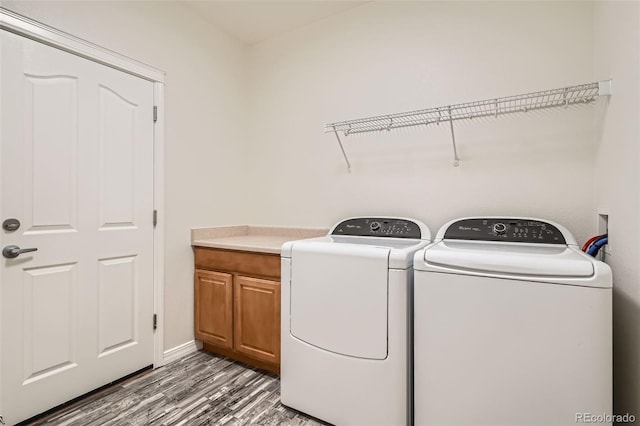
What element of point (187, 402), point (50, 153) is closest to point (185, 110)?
point (50, 153)

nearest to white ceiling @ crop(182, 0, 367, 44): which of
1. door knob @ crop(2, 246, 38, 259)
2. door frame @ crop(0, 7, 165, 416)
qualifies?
door frame @ crop(0, 7, 165, 416)

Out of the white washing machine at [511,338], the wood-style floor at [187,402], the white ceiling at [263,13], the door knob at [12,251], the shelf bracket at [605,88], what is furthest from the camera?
the white ceiling at [263,13]

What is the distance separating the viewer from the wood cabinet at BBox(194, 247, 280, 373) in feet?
6.36

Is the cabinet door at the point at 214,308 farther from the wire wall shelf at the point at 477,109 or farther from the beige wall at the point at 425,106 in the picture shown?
the wire wall shelf at the point at 477,109

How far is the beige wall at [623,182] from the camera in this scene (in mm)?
1046

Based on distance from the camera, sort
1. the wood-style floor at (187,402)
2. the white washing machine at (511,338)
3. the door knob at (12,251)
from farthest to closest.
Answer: the wood-style floor at (187,402) < the door knob at (12,251) < the white washing machine at (511,338)

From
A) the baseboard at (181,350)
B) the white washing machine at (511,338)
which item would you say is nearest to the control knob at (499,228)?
the white washing machine at (511,338)

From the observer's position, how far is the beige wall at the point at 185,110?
1884mm

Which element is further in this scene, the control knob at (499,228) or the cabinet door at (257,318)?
the cabinet door at (257,318)

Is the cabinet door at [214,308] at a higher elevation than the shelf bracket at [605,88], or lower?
lower

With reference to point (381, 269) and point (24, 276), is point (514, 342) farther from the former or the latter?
point (24, 276)

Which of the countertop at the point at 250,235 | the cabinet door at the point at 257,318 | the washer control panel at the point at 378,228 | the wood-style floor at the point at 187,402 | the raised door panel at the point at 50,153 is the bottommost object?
the wood-style floor at the point at 187,402

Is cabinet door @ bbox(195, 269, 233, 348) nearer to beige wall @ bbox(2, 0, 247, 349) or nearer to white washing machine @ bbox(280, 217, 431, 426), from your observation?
beige wall @ bbox(2, 0, 247, 349)

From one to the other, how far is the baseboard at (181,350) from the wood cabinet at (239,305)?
6 cm
